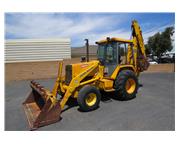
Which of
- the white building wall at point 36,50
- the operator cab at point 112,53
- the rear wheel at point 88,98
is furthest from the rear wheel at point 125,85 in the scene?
the white building wall at point 36,50

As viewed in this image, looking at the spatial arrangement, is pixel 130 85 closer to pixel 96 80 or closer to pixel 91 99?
→ pixel 96 80

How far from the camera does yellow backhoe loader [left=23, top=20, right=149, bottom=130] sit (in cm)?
506

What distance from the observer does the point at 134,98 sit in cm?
652

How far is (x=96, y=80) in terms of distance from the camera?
19.4ft

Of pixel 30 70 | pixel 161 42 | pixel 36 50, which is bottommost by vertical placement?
pixel 30 70

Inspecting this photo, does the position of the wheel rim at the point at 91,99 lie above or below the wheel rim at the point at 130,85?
below

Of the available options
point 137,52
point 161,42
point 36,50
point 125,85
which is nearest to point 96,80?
point 125,85

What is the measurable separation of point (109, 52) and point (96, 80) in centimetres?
135

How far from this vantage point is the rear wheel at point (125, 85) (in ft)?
19.6

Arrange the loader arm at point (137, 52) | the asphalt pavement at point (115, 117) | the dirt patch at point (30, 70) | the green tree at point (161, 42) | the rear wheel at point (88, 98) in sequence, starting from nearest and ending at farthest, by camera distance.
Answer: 1. the asphalt pavement at point (115, 117)
2. the rear wheel at point (88, 98)
3. the loader arm at point (137, 52)
4. the dirt patch at point (30, 70)
5. the green tree at point (161, 42)

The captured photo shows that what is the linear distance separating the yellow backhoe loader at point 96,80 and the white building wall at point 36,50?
15056 mm

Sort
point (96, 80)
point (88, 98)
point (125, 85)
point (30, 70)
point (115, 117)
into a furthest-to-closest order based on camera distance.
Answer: point (30, 70) < point (125, 85) < point (96, 80) < point (88, 98) < point (115, 117)

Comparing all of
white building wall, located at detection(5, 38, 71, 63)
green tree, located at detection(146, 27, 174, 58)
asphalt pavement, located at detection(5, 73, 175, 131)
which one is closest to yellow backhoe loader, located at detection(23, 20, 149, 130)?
asphalt pavement, located at detection(5, 73, 175, 131)

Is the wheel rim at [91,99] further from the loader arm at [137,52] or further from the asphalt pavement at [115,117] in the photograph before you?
the loader arm at [137,52]
